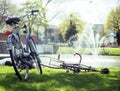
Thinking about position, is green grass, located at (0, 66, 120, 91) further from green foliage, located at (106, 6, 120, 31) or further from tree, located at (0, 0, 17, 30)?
green foliage, located at (106, 6, 120, 31)

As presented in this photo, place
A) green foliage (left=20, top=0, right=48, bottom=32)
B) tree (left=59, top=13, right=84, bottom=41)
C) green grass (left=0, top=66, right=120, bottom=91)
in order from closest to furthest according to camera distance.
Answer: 1. green grass (left=0, top=66, right=120, bottom=91)
2. green foliage (left=20, top=0, right=48, bottom=32)
3. tree (left=59, top=13, right=84, bottom=41)

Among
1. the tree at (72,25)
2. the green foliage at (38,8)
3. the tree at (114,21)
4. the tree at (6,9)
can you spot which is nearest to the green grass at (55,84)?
the green foliage at (38,8)

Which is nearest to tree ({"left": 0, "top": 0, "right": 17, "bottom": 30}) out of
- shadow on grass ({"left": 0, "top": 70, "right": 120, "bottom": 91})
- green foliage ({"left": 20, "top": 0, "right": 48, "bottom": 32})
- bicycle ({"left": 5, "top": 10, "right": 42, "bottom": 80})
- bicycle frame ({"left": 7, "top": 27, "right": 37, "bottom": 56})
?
green foliage ({"left": 20, "top": 0, "right": 48, "bottom": 32})

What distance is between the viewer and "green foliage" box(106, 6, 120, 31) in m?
66.2

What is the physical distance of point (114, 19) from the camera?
6769 centimetres

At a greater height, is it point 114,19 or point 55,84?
point 114,19

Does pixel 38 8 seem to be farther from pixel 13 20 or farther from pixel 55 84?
pixel 55 84

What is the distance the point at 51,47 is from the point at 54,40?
208ft

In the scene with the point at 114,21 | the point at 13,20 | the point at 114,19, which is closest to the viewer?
the point at 13,20

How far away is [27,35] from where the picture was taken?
27.2ft

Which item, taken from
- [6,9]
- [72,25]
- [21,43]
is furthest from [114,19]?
[21,43]

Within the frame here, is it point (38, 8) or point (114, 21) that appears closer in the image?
point (38, 8)

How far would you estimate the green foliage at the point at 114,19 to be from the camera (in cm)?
6619

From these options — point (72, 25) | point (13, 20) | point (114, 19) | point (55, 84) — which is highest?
point (114, 19)
